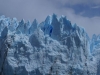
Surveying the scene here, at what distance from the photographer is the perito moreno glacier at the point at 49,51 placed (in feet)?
44.9

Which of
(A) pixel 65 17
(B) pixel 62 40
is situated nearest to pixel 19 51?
(B) pixel 62 40

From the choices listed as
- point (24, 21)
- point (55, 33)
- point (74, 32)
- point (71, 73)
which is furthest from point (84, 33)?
point (24, 21)

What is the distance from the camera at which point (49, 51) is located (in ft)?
45.6

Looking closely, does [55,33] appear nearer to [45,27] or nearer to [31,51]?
[45,27]

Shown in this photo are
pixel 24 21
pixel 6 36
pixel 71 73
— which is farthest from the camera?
pixel 24 21

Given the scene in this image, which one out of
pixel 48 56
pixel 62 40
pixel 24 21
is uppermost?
pixel 24 21

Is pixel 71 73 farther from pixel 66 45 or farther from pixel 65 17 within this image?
pixel 65 17

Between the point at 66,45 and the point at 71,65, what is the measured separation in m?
1.27

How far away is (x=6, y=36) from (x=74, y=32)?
13.9 ft

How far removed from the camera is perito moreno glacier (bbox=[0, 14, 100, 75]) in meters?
13.7

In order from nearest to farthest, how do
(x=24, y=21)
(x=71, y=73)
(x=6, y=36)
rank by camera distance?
1. (x=71, y=73)
2. (x=6, y=36)
3. (x=24, y=21)

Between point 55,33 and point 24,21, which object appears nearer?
point 55,33

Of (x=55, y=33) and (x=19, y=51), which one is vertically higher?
(x=55, y=33)

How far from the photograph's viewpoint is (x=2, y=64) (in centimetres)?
1423
